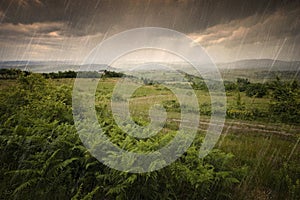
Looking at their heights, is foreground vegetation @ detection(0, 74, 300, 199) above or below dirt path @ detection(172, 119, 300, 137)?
below

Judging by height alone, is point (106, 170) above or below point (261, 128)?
below

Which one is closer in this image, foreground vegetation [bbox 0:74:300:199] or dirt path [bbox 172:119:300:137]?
foreground vegetation [bbox 0:74:300:199]

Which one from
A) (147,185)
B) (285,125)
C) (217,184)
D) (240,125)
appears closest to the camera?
(147,185)

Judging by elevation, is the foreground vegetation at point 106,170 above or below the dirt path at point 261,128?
below

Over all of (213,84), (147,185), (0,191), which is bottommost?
(0,191)

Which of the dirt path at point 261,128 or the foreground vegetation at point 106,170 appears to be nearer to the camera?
the foreground vegetation at point 106,170

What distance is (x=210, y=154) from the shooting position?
5.74 metres

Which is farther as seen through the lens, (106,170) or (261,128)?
(261,128)

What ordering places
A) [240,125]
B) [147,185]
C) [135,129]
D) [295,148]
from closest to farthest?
[147,185], [135,129], [295,148], [240,125]

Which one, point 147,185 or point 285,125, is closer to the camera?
point 147,185

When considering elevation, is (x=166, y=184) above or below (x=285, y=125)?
below

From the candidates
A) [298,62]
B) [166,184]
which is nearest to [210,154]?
[166,184]

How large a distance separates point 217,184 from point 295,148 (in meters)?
5.41

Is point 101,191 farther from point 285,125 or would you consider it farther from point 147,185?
point 285,125
